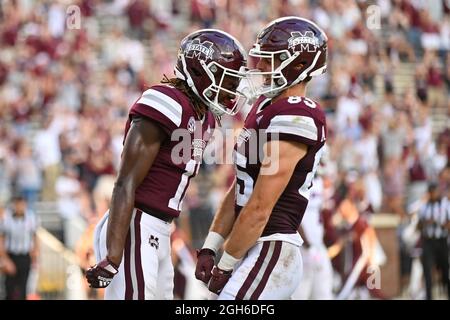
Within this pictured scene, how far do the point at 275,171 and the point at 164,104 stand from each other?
735 millimetres

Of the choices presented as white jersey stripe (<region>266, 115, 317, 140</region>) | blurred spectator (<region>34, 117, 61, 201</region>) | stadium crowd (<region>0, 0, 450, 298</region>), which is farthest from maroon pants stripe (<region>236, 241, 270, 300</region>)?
blurred spectator (<region>34, 117, 61, 201</region>)

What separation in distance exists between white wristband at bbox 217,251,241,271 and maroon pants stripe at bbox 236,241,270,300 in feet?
0.32

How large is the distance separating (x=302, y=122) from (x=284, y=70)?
0.38 m

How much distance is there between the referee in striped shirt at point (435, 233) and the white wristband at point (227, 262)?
787 centimetres

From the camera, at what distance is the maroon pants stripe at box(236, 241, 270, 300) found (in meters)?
5.24

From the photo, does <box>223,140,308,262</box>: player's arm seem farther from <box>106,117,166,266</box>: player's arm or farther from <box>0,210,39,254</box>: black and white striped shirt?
<box>0,210,39,254</box>: black and white striped shirt

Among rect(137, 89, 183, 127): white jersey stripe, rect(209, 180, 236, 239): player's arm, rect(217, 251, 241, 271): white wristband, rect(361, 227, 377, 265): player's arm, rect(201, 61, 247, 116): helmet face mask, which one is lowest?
rect(361, 227, 377, 265): player's arm

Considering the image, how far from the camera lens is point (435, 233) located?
42.6ft

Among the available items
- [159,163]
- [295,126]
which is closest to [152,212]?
[159,163]

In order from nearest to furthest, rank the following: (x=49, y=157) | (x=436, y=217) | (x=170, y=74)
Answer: (x=436, y=217) < (x=49, y=157) < (x=170, y=74)

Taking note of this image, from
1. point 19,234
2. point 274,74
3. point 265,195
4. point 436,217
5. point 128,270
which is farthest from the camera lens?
point 436,217

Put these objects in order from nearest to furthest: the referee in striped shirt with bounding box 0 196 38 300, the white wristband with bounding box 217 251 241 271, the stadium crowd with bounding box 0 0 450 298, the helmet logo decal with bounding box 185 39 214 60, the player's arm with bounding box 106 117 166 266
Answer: the white wristband with bounding box 217 251 241 271 → the player's arm with bounding box 106 117 166 266 → the helmet logo decal with bounding box 185 39 214 60 → the referee in striped shirt with bounding box 0 196 38 300 → the stadium crowd with bounding box 0 0 450 298

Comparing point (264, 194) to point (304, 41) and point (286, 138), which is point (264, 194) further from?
point (304, 41)
